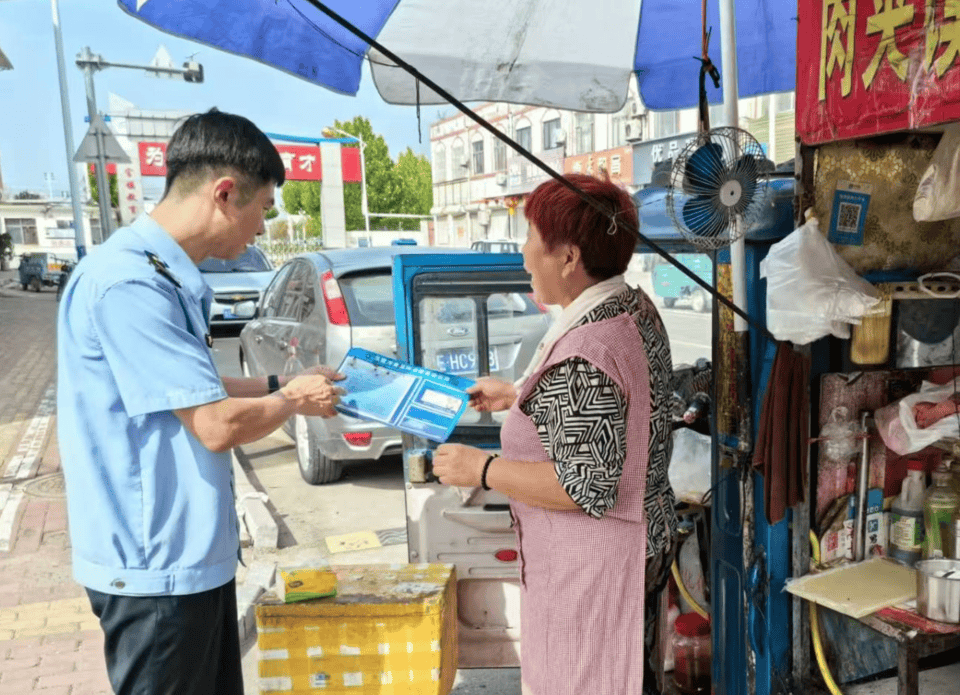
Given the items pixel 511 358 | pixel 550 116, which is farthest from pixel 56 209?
pixel 511 358

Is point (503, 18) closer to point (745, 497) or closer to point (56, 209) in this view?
point (745, 497)

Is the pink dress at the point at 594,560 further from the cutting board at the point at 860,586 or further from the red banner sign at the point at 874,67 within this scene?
the red banner sign at the point at 874,67

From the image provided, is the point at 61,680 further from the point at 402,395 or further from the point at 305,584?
the point at 402,395

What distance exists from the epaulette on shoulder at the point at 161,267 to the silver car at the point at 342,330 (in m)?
2.18

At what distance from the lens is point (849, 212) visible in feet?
6.64

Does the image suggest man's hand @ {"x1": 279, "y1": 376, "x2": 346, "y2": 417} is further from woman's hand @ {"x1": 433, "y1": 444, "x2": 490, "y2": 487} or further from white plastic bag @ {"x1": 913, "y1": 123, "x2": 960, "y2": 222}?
white plastic bag @ {"x1": 913, "y1": 123, "x2": 960, "y2": 222}

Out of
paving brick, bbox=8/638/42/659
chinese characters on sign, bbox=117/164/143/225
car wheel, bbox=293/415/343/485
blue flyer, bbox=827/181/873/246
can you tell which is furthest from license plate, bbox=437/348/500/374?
chinese characters on sign, bbox=117/164/143/225

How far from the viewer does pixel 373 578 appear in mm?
2459

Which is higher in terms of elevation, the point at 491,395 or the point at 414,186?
the point at 414,186

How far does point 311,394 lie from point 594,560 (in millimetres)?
840

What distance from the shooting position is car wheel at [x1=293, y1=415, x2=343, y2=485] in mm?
5672

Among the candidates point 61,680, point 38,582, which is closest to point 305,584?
point 61,680

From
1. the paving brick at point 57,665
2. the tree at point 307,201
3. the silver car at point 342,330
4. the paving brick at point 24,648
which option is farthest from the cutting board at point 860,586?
the tree at point 307,201

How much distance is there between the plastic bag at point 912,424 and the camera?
2.01m
